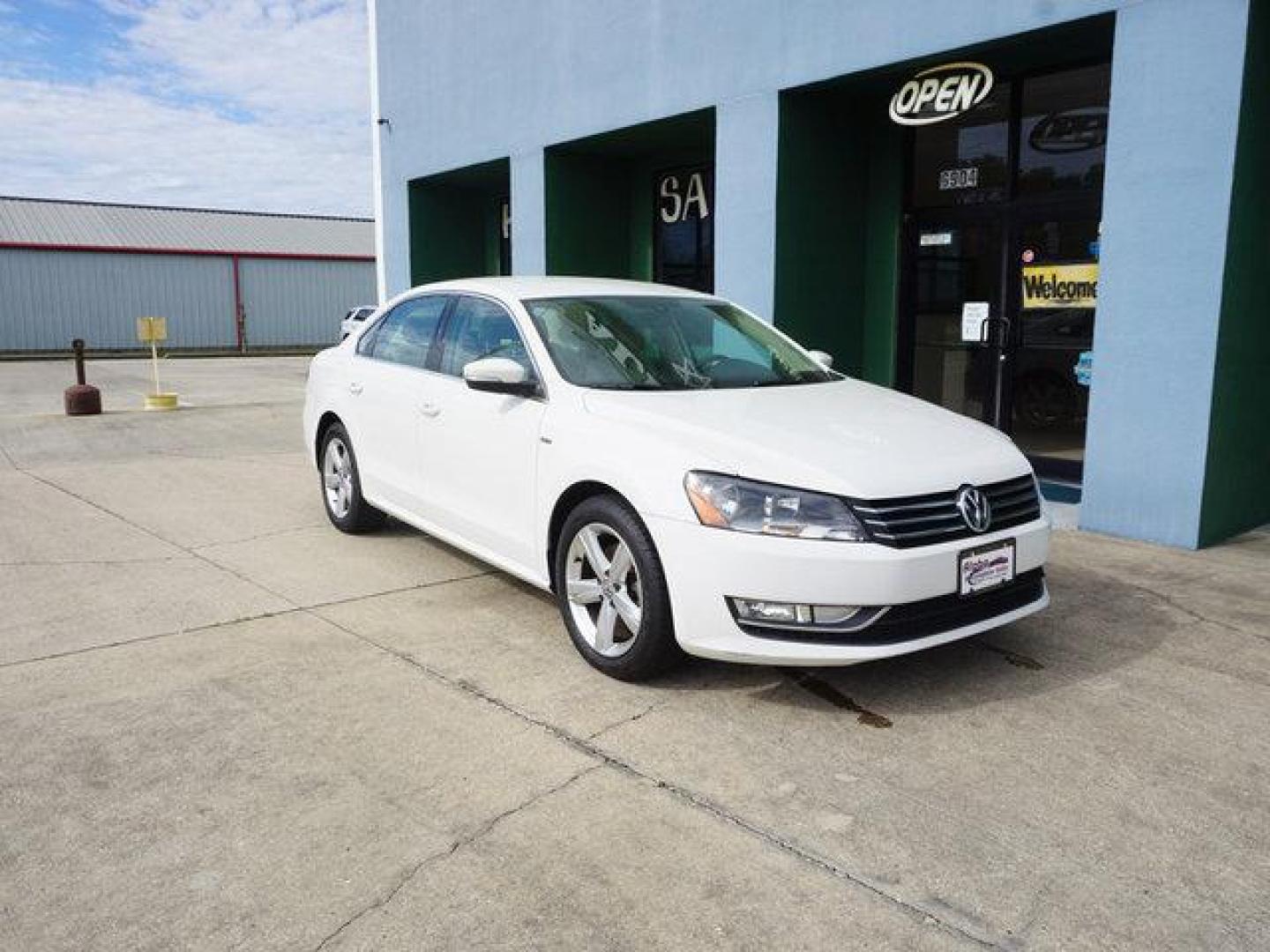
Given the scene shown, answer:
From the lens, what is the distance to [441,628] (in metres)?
4.78

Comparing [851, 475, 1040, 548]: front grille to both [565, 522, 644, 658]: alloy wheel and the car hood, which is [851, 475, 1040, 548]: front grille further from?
[565, 522, 644, 658]: alloy wheel

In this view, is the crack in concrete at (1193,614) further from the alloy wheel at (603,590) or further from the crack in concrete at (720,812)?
the crack in concrete at (720,812)

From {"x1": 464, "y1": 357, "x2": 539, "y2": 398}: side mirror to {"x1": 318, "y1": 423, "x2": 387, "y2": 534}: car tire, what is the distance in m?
1.95

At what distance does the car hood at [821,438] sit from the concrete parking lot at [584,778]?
0.87m

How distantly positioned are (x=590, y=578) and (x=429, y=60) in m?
11.2

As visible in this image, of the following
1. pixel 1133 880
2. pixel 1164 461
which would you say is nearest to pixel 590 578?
pixel 1133 880

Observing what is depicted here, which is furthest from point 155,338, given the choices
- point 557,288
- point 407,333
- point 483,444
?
point 483,444

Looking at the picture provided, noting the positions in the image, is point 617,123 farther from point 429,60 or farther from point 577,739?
point 577,739

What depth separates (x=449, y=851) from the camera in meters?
2.89

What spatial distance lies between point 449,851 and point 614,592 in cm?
139

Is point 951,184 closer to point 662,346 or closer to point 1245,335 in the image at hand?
point 1245,335

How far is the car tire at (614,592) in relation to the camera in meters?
3.85

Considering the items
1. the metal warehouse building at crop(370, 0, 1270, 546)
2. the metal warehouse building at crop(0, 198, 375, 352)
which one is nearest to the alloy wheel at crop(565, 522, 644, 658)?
the metal warehouse building at crop(370, 0, 1270, 546)

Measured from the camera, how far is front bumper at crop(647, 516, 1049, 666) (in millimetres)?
3551
